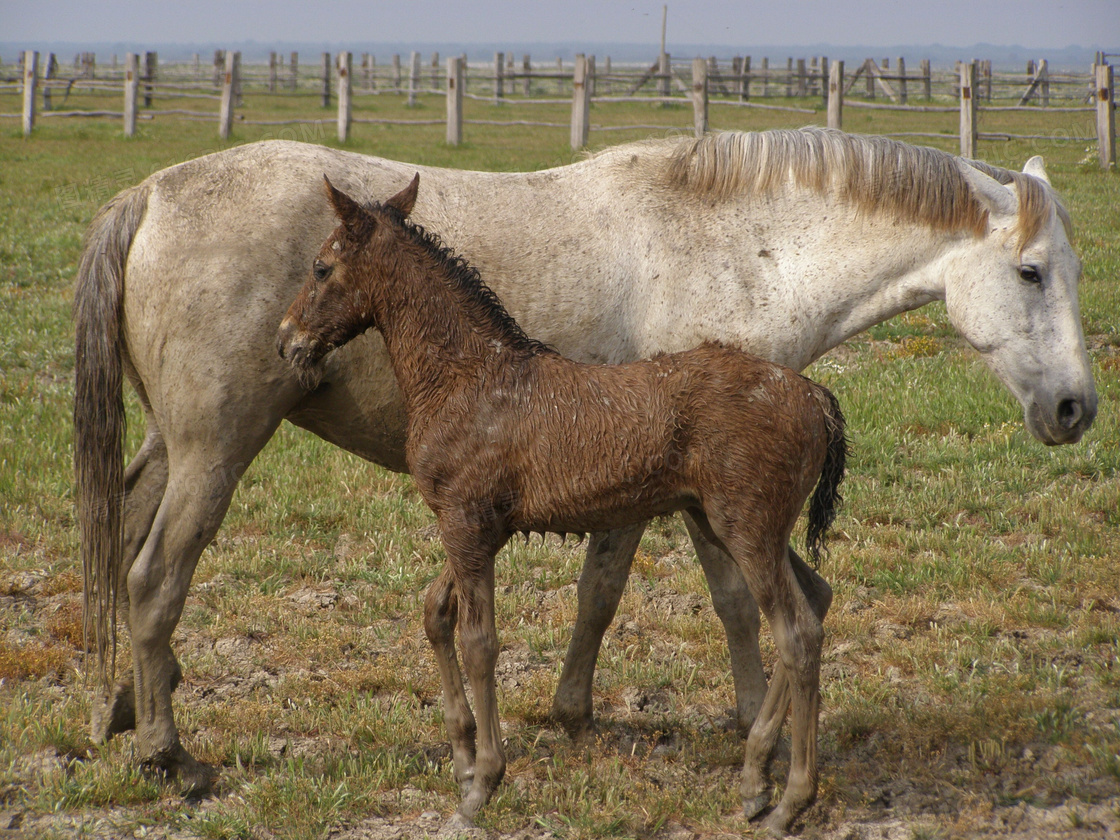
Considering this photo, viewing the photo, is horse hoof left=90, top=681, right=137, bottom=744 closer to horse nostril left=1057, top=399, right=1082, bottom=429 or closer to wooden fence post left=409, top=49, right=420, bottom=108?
horse nostril left=1057, top=399, right=1082, bottom=429

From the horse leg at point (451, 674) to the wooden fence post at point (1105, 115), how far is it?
18.0m

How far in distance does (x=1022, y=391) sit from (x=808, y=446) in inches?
50.7

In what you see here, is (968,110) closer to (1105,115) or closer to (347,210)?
(1105,115)

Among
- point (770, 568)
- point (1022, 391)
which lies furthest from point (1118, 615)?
point (770, 568)

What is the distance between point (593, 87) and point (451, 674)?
35.5m

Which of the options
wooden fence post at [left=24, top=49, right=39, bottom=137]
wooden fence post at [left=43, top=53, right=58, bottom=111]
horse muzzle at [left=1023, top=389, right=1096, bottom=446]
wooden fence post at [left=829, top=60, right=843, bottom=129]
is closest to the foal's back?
horse muzzle at [left=1023, top=389, right=1096, bottom=446]

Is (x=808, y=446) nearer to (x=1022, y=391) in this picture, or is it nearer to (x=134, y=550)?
(x=1022, y=391)

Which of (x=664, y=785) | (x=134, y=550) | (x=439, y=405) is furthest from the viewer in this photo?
(x=134, y=550)

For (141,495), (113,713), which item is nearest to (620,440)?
(141,495)

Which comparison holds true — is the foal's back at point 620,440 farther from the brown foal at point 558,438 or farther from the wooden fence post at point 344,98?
the wooden fence post at point 344,98

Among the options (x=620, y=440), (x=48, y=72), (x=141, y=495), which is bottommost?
(x=141, y=495)

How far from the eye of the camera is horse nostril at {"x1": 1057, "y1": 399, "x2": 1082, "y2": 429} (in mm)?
3555

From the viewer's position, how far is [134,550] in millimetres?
3785

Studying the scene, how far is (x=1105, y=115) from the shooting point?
17.3 m
